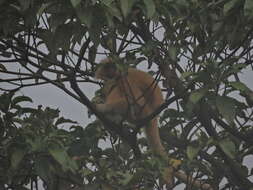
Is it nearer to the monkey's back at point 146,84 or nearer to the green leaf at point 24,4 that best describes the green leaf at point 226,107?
the green leaf at point 24,4

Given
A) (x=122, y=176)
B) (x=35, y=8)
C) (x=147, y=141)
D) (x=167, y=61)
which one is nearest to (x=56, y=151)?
(x=122, y=176)

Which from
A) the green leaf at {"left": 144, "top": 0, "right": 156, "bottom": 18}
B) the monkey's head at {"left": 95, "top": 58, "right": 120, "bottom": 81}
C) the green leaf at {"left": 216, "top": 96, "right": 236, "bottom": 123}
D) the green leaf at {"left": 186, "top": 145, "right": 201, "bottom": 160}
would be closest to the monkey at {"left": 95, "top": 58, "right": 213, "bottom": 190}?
the monkey's head at {"left": 95, "top": 58, "right": 120, "bottom": 81}

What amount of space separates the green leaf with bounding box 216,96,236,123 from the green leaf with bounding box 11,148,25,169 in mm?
915

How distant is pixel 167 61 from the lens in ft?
10.1

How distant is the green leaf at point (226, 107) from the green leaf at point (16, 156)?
0.91 metres

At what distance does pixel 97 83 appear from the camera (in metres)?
3.65

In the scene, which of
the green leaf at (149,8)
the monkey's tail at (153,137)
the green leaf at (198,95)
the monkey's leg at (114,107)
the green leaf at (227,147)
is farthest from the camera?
the monkey's leg at (114,107)

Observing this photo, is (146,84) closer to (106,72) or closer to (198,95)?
(106,72)

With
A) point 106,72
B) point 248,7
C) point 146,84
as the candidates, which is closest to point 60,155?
point 248,7

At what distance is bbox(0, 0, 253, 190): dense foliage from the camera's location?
2.13 meters

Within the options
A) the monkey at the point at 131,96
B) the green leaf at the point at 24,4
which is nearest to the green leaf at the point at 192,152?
the monkey at the point at 131,96

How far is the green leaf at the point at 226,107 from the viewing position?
2129mm

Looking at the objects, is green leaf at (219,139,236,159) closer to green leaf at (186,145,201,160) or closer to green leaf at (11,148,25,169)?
green leaf at (186,145,201,160)

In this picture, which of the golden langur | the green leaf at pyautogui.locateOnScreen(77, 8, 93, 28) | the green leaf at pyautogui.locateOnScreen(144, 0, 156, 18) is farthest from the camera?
the golden langur
